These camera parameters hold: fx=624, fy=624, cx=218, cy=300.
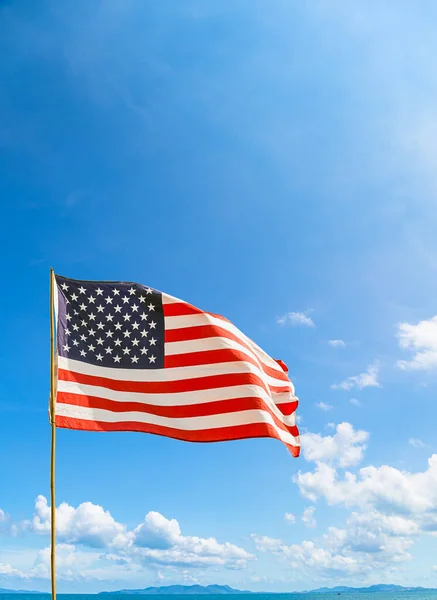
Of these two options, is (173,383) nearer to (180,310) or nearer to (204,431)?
(204,431)

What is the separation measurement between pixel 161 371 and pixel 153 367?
0.63ft

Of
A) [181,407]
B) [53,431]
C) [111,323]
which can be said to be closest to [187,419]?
[181,407]

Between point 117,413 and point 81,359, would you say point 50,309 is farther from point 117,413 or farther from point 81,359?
point 117,413

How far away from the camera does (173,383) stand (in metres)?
13.4

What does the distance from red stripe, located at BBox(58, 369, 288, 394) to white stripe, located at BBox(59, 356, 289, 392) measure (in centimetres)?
7

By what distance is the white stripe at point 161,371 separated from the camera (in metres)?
12.7

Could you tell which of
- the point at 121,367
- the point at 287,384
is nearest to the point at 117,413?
the point at 121,367

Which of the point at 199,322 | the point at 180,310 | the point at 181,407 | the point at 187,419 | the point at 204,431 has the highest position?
the point at 180,310

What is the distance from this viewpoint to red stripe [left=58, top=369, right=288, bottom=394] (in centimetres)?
1280

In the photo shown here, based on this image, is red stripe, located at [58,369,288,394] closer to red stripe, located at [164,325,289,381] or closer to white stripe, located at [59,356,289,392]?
white stripe, located at [59,356,289,392]

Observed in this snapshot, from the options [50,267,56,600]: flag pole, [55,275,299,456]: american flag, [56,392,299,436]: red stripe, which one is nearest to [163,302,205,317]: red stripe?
[55,275,299,456]: american flag

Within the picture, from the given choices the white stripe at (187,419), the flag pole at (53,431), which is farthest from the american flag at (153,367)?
the flag pole at (53,431)

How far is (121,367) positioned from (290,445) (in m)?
4.42

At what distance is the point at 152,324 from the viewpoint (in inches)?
540
